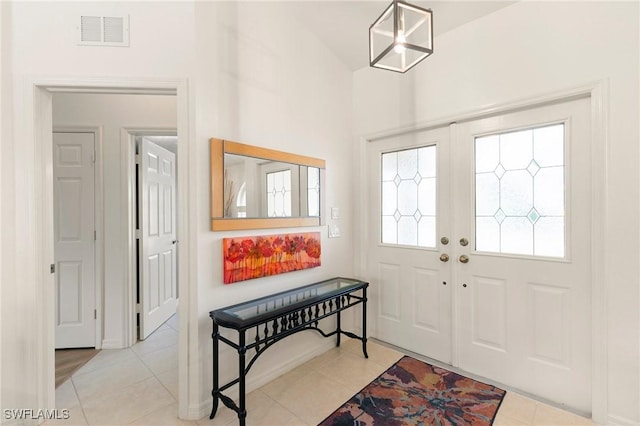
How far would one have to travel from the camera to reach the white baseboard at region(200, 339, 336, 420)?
189 centimetres

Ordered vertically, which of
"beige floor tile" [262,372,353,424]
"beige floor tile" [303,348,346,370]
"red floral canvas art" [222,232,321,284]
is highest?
"red floral canvas art" [222,232,321,284]

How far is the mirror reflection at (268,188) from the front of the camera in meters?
2.05

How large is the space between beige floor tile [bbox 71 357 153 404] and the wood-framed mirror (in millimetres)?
1439

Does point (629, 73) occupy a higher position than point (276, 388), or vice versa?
point (629, 73)

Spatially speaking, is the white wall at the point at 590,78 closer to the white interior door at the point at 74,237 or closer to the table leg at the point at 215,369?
the table leg at the point at 215,369

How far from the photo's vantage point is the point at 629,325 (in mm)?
1699

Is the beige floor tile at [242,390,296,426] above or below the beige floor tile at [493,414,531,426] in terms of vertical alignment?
below

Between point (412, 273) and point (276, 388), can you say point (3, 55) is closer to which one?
point (276, 388)

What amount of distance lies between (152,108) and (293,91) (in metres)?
1.39

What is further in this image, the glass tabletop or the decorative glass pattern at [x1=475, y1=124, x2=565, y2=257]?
the decorative glass pattern at [x1=475, y1=124, x2=565, y2=257]

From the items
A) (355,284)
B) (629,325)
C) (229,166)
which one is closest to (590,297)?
(629,325)

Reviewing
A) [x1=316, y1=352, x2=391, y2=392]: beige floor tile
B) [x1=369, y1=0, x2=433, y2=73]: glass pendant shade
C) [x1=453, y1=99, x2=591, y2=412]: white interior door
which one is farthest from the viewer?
[x1=316, y1=352, x2=391, y2=392]: beige floor tile

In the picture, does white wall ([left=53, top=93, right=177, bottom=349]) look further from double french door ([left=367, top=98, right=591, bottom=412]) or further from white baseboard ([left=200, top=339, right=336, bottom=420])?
double french door ([left=367, top=98, right=591, bottom=412])

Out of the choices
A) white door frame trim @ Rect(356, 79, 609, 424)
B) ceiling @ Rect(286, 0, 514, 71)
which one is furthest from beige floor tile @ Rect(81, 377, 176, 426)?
ceiling @ Rect(286, 0, 514, 71)
